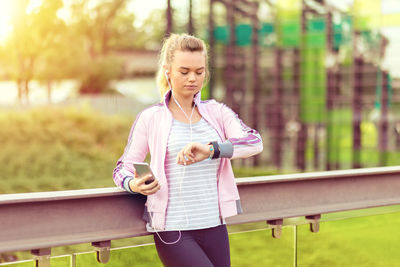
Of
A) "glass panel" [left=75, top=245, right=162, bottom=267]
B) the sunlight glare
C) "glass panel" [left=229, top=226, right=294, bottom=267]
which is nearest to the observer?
"glass panel" [left=75, top=245, right=162, bottom=267]

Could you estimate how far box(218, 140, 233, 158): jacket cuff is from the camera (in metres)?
2.85

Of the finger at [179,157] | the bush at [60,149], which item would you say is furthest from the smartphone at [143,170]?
the bush at [60,149]

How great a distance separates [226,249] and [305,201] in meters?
1.02

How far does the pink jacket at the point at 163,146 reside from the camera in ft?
9.62

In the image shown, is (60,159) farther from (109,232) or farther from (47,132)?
(109,232)

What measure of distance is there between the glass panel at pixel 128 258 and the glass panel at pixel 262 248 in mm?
449

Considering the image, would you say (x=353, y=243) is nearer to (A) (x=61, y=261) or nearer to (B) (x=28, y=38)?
(A) (x=61, y=261)

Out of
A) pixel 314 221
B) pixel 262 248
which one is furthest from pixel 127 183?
pixel 314 221

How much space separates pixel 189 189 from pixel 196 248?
26cm

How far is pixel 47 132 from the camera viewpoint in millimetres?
49594

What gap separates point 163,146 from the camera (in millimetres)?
2928

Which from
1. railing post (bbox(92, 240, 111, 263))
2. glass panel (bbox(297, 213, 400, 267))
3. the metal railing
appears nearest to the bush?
glass panel (bbox(297, 213, 400, 267))

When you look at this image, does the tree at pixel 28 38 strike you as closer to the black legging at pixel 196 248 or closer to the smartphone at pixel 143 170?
the black legging at pixel 196 248

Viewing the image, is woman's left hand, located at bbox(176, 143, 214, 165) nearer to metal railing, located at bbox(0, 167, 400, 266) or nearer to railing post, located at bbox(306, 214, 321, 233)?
metal railing, located at bbox(0, 167, 400, 266)
